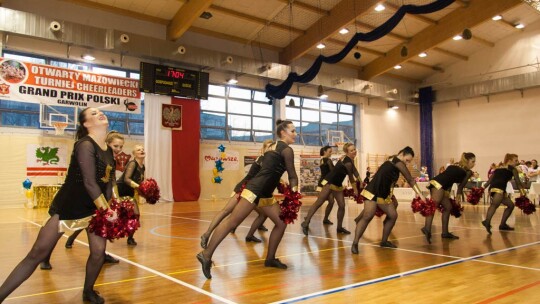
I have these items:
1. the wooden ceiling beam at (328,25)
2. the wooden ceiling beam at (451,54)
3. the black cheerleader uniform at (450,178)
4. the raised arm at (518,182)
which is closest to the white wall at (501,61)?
the wooden ceiling beam at (451,54)

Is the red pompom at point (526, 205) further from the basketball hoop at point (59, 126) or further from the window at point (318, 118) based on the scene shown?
the basketball hoop at point (59, 126)

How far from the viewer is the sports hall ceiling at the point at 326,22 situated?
658 inches

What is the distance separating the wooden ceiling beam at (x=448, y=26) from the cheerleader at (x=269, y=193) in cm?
1580

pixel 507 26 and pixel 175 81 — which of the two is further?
pixel 507 26

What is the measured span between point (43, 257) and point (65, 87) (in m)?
13.8

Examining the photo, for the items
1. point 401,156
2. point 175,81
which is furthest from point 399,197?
point 401,156

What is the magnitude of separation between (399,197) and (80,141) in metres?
18.5

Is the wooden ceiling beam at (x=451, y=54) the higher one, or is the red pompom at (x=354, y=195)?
the wooden ceiling beam at (x=451, y=54)

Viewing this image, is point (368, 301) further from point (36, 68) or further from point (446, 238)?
point (36, 68)

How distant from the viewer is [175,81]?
706 inches

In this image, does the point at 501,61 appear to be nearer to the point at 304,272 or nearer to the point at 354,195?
the point at 354,195

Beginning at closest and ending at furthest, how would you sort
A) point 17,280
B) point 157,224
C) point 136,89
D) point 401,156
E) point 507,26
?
point 17,280, point 401,156, point 157,224, point 136,89, point 507,26

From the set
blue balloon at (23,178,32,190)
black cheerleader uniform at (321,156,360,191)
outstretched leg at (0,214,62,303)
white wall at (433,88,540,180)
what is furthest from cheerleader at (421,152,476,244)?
white wall at (433,88,540,180)

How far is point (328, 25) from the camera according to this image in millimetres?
18234
